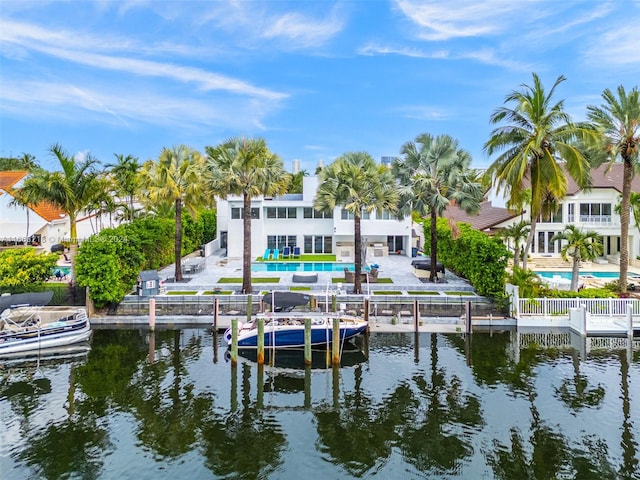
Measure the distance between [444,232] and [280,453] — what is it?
27602mm

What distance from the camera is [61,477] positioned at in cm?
1195

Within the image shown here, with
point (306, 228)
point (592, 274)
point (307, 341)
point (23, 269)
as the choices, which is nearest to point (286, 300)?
point (307, 341)

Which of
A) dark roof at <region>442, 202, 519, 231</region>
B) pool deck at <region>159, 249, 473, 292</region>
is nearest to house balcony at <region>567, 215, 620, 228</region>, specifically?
dark roof at <region>442, 202, 519, 231</region>

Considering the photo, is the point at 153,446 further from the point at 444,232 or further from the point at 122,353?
the point at 444,232

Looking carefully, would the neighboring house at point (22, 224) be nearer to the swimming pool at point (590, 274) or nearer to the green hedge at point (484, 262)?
the green hedge at point (484, 262)

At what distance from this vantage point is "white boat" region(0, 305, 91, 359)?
69.3 ft

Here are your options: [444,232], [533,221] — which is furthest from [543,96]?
[444,232]

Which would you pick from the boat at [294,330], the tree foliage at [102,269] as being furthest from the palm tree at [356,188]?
the tree foliage at [102,269]

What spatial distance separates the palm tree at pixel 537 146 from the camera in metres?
25.2

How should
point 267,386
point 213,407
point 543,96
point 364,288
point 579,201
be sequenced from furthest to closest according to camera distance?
point 579,201 < point 364,288 < point 543,96 < point 267,386 < point 213,407

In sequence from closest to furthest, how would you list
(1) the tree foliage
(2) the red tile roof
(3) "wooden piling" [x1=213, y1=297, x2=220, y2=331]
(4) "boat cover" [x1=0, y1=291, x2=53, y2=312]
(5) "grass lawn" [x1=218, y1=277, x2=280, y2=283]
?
(4) "boat cover" [x1=0, y1=291, x2=53, y2=312], (3) "wooden piling" [x1=213, y1=297, x2=220, y2=331], (1) the tree foliage, (5) "grass lawn" [x1=218, y1=277, x2=280, y2=283], (2) the red tile roof

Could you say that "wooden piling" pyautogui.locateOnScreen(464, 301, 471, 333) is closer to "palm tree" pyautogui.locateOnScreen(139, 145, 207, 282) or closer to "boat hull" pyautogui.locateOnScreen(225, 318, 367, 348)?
"boat hull" pyautogui.locateOnScreen(225, 318, 367, 348)

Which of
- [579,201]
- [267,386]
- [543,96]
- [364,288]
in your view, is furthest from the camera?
[579,201]

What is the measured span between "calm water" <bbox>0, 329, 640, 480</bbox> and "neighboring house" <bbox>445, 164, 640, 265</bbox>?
21.1 metres
